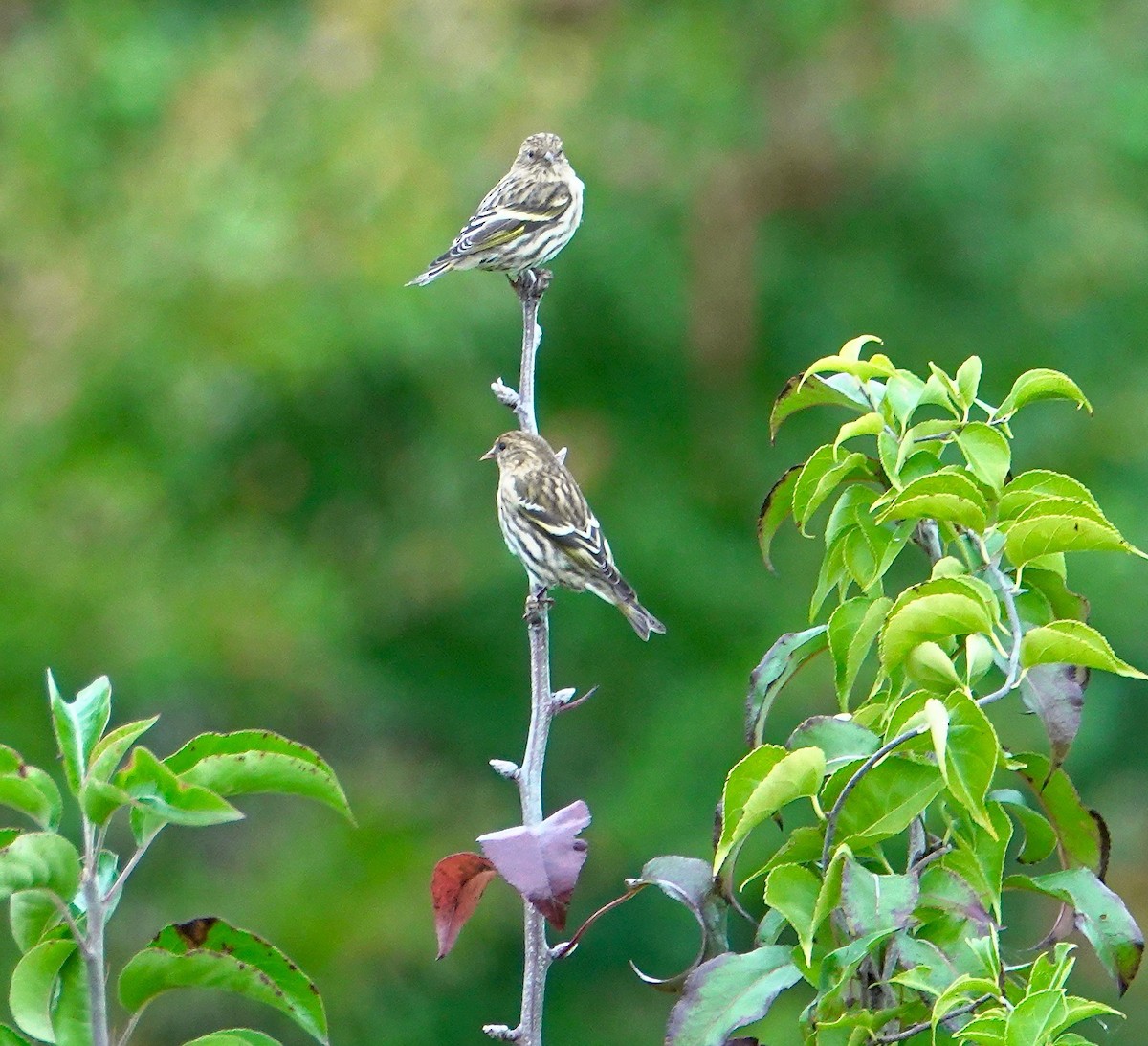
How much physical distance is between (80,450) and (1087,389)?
8.93m

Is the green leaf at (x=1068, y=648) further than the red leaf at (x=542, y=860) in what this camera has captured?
No

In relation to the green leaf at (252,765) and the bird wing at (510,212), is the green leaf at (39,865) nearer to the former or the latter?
the green leaf at (252,765)

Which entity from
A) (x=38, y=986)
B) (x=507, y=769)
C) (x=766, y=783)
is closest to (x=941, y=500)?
(x=766, y=783)

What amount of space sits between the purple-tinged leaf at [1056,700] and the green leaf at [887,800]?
0.23 m

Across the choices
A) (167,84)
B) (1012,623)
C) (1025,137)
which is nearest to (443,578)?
(167,84)

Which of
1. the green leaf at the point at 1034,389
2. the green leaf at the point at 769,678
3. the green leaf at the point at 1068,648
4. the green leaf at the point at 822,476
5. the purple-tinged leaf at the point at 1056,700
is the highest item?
the green leaf at the point at 1034,389


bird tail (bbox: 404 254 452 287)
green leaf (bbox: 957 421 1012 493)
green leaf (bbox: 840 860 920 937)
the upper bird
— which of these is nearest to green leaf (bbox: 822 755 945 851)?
green leaf (bbox: 840 860 920 937)

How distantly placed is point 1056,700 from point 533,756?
30.0 inches

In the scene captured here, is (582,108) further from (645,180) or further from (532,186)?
(532,186)

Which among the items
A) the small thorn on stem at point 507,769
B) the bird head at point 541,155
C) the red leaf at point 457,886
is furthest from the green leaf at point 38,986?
the bird head at point 541,155

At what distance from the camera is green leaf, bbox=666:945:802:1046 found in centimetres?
230

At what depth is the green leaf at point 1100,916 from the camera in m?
2.42

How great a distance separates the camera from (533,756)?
2793 mm

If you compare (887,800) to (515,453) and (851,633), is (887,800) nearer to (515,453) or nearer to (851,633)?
(851,633)
